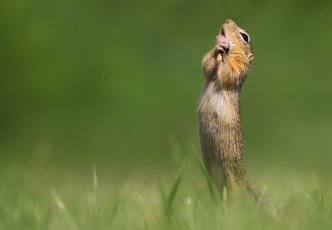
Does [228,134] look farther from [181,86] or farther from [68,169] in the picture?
[181,86]

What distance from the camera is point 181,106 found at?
11672 mm

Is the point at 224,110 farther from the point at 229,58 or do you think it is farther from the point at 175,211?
the point at 175,211

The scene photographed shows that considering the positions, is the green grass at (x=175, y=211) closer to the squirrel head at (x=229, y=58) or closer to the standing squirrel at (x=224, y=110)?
the standing squirrel at (x=224, y=110)

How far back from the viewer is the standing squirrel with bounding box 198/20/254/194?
4445 millimetres

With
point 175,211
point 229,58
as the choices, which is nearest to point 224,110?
point 229,58

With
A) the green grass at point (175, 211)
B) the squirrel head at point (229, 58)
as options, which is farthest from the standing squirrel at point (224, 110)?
the green grass at point (175, 211)

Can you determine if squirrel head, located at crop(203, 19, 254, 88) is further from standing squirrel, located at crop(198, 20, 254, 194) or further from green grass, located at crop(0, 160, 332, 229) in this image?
green grass, located at crop(0, 160, 332, 229)

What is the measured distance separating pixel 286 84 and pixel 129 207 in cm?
819

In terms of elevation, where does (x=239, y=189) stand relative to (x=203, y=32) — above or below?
above

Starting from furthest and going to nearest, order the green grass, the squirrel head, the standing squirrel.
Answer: the squirrel head
the standing squirrel
the green grass

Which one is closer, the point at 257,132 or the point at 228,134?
the point at 228,134

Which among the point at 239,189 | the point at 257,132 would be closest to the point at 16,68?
the point at 257,132

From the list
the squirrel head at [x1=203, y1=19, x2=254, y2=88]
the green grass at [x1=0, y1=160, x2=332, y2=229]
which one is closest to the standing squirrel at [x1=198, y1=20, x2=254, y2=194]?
the squirrel head at [x1=203, y1=19, x2=254, y2=88]

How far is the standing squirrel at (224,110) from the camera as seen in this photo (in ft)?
14.6
